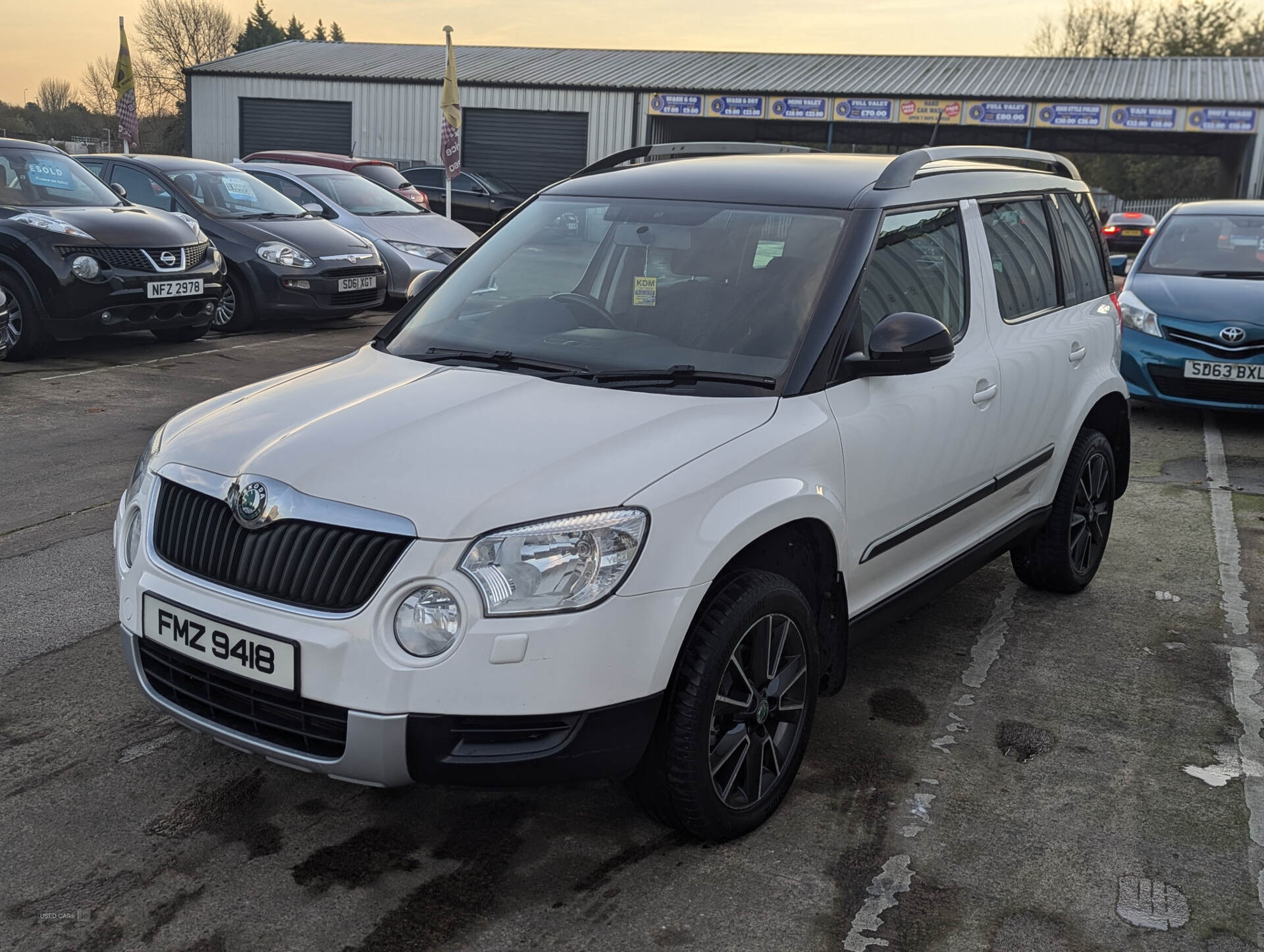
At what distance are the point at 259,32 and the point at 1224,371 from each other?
102 metres

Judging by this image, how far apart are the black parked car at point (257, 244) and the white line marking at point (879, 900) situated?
31.6 feet

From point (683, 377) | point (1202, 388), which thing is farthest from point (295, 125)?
point (683, 377)

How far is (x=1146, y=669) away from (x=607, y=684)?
2.58 metres

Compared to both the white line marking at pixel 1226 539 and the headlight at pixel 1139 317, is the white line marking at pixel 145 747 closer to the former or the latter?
the white line marking at pixel 1226 539

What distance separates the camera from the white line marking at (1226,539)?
4988 millimetres

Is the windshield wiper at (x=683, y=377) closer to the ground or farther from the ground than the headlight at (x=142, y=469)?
farther from the ground

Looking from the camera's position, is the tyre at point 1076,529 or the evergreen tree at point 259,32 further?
the evergreen tree at point 259,32

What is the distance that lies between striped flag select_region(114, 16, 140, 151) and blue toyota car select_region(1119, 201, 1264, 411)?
18.6 metres

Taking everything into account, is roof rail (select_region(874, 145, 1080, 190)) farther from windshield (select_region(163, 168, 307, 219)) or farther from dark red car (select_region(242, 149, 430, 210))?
dark red car (select_region(242, 149, 430, 210))

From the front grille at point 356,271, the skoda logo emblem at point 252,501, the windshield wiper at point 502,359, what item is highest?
the windshield wiper at point 502,359

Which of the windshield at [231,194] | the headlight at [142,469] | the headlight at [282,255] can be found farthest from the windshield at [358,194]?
the headlight at [142,469]

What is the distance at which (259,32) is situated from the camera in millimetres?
98125

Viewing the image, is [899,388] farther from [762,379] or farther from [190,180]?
[190,180]

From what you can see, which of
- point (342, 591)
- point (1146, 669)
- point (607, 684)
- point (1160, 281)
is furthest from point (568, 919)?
point (1160, 281)
